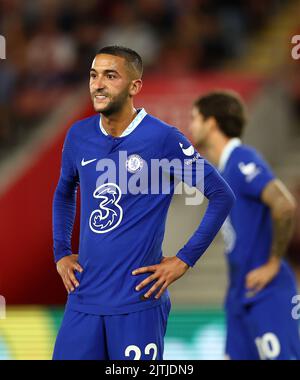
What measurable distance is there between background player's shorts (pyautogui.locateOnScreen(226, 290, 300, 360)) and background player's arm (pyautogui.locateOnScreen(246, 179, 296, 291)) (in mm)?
122

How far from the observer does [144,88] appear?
1080cm

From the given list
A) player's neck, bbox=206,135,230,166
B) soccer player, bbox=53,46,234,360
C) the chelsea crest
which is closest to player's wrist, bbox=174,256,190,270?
soccer player, bbox=53,46,234,360

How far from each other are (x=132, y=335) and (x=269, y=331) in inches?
71.8

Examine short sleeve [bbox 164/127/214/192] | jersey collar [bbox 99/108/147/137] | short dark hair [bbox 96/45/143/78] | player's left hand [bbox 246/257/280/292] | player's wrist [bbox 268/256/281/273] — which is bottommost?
player's left hand [bbox 246/257/280/292]

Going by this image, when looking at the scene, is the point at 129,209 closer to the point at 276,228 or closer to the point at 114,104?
the point at 114,104

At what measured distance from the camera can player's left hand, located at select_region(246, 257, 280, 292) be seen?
5.76 m

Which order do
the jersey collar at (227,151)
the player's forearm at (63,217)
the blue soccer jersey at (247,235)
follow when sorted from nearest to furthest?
the player's forearm at (63,217) → the blue soccer jersey at (247,235) → the jersey collar at (227,151)

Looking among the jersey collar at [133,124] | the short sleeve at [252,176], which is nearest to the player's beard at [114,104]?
the jersey collar at [133,124]

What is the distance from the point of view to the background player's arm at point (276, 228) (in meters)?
5.70

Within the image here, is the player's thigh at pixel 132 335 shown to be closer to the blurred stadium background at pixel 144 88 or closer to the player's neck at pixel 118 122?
the player's neck at pixel 118 122

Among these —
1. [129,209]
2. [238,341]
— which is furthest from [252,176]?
[129,209]

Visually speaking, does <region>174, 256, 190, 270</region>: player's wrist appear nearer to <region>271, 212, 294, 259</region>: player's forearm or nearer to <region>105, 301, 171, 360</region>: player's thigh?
<region>105, 301, 171, 360</region>: player's thigh

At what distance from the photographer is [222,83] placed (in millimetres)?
10742
